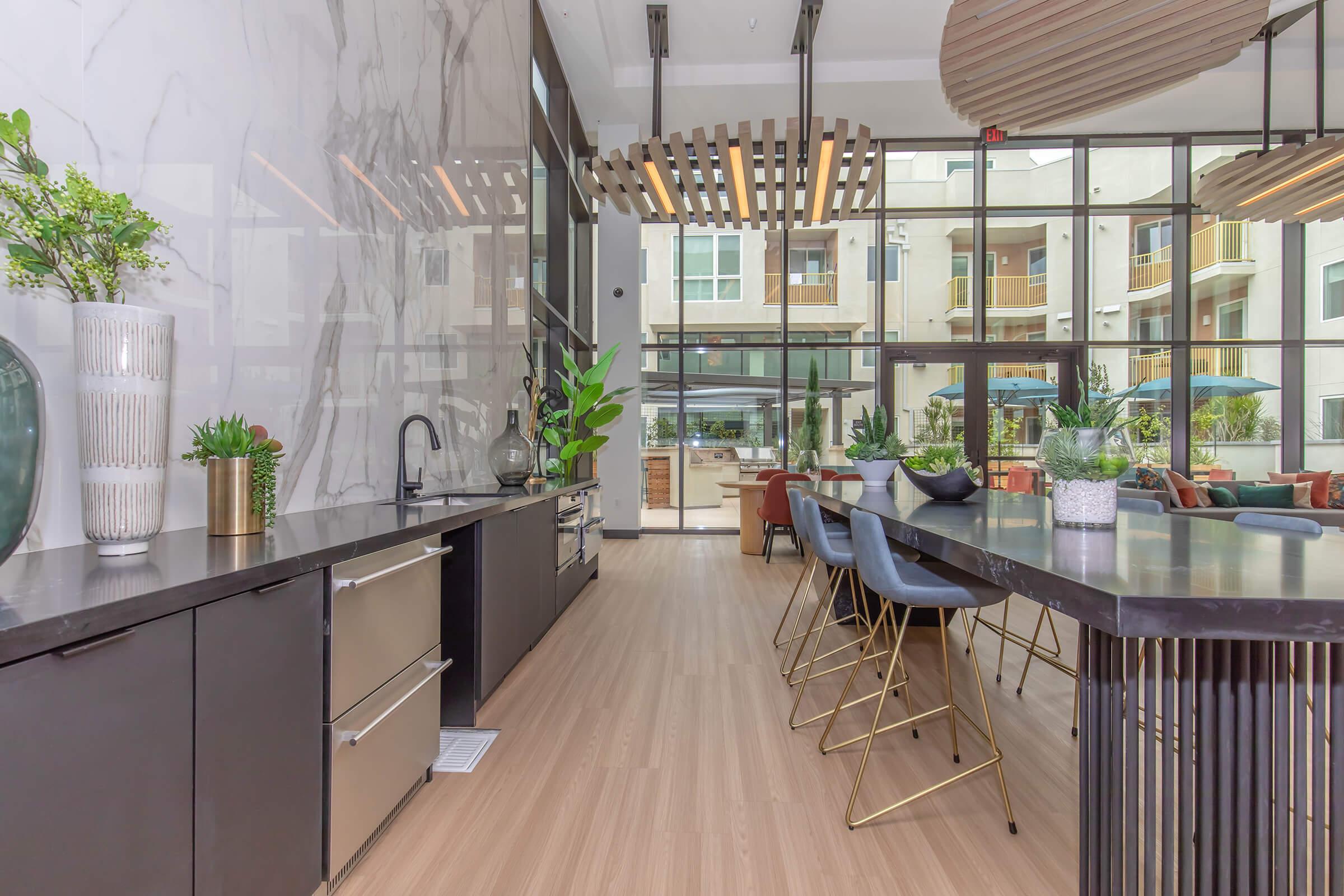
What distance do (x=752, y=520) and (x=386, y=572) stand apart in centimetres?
531

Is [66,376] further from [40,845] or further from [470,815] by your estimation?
[470,815]

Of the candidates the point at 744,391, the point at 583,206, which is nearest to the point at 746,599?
the point at 744,391

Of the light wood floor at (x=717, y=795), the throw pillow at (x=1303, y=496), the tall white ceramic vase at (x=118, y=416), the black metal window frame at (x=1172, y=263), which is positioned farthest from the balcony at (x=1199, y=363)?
the tall white ceramic vase at (x=118, y=416)

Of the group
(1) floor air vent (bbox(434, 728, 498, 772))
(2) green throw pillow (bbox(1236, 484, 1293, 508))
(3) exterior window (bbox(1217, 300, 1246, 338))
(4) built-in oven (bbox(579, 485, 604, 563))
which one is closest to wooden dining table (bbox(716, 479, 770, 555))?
(4) built-in oven (bbox(579, 485, 604, 563))

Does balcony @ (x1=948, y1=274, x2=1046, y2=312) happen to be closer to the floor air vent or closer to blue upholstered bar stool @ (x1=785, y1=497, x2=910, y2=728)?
blue upholstered bar stool @ (x1=785, y1=497, x2=910, y2=728)

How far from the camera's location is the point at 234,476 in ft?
4.82

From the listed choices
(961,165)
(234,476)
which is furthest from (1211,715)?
(961,165)

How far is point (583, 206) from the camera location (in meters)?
7.54

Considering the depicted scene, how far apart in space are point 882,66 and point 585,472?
17.2 feet

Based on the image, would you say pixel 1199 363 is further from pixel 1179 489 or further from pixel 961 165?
pixel 961 165

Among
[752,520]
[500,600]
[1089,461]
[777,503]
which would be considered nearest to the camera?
[1089,461]

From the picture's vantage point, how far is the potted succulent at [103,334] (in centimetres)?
111

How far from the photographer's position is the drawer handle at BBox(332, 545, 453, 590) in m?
1.40

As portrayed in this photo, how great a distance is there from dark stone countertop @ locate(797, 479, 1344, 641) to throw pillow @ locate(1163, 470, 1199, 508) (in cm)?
534
